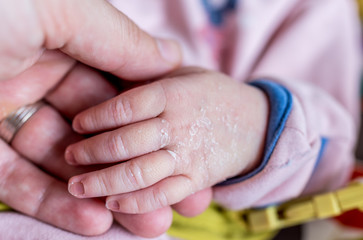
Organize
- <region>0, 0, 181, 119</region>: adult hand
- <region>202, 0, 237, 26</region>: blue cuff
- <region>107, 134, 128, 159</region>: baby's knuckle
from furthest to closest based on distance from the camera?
<region>202, 0, 237, 26</region>: blue cuff < <region>107, 134, 128, 159</region>: baby's knuckle < <region>0, 0, 181, 119</region>: adult hand

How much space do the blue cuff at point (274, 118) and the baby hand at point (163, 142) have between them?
0.09ft

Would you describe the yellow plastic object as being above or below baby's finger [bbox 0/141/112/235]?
below

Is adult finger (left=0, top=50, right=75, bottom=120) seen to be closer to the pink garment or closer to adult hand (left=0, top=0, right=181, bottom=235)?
adult hand (left=0, top=0, right=181, bottom=235)

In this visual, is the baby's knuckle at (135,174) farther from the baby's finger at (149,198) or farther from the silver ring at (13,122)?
the silver ring at (13,122)

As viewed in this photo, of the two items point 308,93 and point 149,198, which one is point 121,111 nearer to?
point 149,198

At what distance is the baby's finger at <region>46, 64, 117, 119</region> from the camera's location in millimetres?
587

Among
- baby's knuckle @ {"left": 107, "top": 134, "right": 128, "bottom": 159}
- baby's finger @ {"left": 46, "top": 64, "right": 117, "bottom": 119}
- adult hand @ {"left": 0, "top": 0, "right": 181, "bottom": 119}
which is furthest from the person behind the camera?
baby's finger @ {"left": 46, "top": 64, "right": 117, "bottom": 119}

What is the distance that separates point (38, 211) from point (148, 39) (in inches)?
11.1

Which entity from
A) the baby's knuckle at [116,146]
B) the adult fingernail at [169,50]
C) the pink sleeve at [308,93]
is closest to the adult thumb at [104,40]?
the adult fingernail at [169,50]

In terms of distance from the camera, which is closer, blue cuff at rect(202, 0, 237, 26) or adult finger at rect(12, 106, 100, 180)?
adult finger at rect(12, 106, 100, 180)

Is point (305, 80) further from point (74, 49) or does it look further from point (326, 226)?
point (74, 49)

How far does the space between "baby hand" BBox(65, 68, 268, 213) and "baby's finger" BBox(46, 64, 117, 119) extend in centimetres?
7

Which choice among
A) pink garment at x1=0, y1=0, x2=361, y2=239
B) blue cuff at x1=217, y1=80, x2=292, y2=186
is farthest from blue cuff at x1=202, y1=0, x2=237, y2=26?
blue cuff at x1=217, y1=80, x2=292, y2=186

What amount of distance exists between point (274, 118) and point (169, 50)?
194 millimetres
